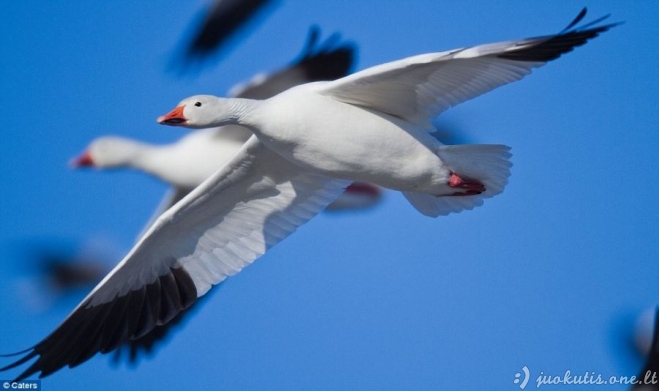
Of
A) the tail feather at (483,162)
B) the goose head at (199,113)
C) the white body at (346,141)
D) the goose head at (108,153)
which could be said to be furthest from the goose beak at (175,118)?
the goose head at (108,153)

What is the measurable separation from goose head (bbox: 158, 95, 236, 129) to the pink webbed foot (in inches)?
44.0

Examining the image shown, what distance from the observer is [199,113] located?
5684mm

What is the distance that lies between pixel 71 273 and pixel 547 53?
5783 mm

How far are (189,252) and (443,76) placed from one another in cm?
183

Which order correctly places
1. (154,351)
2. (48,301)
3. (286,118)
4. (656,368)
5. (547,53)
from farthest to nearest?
1. (48,301)
2. (154,351)
3. (656,368)
4. (286,118)
5. (547,53)

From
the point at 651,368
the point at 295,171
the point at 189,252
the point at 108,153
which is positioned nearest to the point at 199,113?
the point at 295,171

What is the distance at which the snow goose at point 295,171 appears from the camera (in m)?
5.46

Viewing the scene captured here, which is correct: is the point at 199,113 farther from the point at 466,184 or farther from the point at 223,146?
the point at 223,146

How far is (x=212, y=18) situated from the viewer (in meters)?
8.41

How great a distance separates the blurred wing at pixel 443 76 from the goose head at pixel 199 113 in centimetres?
48

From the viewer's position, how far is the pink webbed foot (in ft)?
19.1

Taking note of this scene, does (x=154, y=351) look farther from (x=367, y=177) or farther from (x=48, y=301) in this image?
(x=367, y=177)

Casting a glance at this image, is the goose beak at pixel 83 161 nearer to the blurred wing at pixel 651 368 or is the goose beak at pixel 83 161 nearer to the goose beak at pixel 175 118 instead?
the goose beak at pixel 175 118

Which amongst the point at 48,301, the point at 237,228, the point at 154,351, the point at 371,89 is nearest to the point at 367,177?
the point at 371,89
